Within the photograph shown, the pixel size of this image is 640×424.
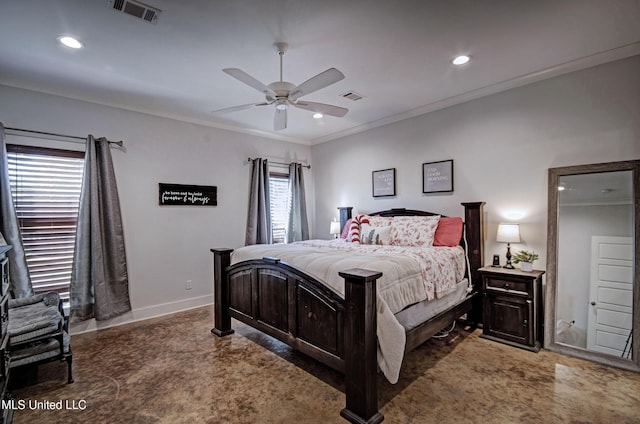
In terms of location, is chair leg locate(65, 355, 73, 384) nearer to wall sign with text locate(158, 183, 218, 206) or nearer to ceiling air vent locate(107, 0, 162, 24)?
wall sign with text locate(158, 183, 218, 206)

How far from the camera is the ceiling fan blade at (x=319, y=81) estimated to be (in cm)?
224

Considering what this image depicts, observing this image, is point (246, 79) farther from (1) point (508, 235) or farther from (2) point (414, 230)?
(1) point (508, 235)

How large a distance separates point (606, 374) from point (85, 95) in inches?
230

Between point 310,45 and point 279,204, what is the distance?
3.28 m

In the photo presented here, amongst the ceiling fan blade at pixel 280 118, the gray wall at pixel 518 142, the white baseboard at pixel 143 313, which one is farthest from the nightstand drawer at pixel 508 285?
the white baseboard at pixel 143 313

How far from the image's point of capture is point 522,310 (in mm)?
3035

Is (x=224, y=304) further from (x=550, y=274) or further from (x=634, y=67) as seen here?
(x=634, y=67)

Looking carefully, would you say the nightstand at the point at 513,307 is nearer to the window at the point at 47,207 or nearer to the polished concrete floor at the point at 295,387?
the polished concrete floor at the point at 295,387

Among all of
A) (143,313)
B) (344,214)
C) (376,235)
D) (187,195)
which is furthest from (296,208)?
(143,313)

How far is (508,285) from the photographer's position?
3.13m

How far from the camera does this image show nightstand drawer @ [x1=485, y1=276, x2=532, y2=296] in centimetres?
302

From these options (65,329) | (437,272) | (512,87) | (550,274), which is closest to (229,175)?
(65,329)

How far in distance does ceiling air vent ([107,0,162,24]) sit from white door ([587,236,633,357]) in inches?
163

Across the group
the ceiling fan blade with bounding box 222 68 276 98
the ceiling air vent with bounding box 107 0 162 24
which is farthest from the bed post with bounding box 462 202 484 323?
the ceiling air vent with bounding box 107 0 162 24
